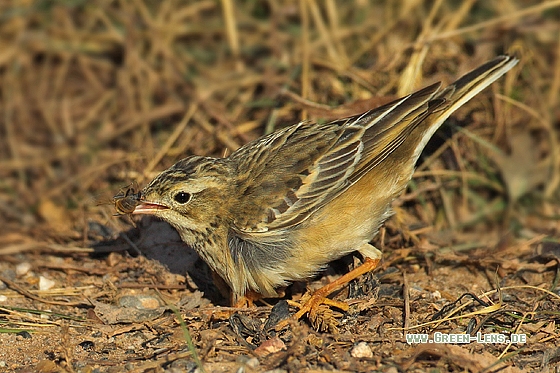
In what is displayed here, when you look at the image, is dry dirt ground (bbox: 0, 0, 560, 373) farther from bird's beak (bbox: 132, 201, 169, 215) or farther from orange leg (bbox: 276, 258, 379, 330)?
bird's beak (bbox: 132, 201, 169, 215)

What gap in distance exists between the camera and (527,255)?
684 cm

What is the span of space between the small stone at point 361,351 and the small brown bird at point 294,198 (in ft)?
2.31

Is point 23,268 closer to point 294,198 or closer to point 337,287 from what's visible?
point 294,198

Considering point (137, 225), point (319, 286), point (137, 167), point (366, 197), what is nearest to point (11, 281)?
point (137, 225)

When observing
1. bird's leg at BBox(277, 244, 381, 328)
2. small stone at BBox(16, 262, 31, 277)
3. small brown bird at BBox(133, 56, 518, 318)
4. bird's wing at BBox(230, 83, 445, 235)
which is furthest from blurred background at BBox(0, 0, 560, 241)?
bird's leg at BBox(277, 244, 381, 328)

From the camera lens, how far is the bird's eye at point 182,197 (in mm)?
5848

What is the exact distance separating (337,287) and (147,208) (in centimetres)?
175

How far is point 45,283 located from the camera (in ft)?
22.1

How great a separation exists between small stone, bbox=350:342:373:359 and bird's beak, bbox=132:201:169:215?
1.94 metres

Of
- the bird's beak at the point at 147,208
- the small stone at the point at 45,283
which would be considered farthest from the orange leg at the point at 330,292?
the small stone at the point at 45,283

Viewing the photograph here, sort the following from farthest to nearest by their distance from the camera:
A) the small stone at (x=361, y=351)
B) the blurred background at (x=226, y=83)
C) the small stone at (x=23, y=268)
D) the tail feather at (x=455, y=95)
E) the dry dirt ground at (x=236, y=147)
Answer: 1. the blurred background at (x=226, y=83)
2. the small stone at (x=23, y=268)
3. the tail feather at (x=455, y=95)
4. the dry dirt ground at (x=236, y=147)
5. the small stone at (x=361, y=351)

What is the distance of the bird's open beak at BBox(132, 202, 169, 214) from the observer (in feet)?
18.9

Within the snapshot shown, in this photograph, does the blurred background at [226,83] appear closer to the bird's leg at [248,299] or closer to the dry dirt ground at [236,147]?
the dry dirt ground at [236,147]

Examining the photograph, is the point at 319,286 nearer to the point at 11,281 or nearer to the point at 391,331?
the point at 391,331
